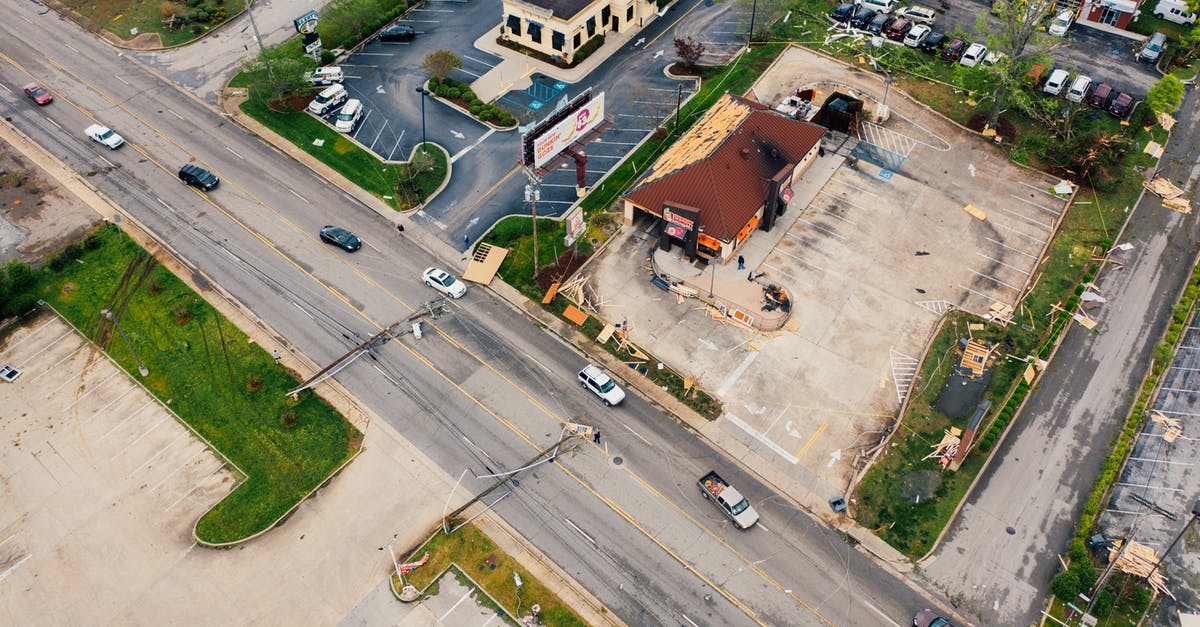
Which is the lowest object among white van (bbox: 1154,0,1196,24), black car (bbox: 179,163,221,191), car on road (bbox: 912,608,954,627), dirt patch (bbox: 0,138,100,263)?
dirt patch (bbox: 0,138,100,263)

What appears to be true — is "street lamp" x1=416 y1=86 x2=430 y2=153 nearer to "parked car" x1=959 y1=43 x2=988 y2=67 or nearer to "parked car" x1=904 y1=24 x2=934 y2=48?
"parked car" x1=904 y1=24 x2=934 y2=48

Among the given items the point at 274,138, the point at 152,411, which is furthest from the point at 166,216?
the point at 152,411

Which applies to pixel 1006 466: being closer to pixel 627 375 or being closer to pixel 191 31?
pixel 627 375

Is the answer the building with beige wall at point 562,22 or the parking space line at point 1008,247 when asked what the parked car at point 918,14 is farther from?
the parking space line at point 1008,247

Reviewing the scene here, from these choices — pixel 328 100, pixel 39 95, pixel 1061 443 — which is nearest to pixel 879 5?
pixel 1061 443

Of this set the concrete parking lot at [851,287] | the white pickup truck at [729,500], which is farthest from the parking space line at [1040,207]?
the white pickup truck at [729,500]

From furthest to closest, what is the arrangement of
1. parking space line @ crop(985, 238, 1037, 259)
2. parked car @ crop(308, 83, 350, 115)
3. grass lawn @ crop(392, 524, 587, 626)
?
parked car @ crop(308, 83, 350, 115) < parking space line @ crop(985, 238, 1037, 259) < grass lawn @ crop(392, 524, 587, 626)

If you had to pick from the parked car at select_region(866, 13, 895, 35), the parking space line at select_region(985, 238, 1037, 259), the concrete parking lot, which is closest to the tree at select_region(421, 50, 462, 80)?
the concrete parking lot
